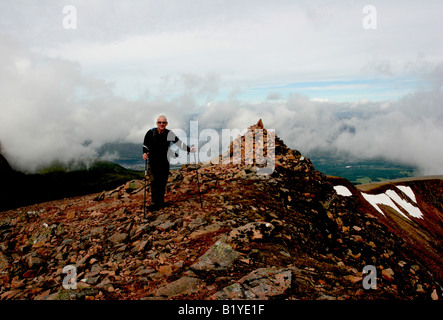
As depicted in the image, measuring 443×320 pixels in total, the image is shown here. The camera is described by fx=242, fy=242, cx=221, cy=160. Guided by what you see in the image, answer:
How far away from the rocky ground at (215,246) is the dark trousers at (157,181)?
0.85 metres

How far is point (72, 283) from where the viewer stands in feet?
26.7

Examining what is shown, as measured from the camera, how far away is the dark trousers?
43.0 ft

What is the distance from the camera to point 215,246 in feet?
29.2

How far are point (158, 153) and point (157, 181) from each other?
1.55 meters

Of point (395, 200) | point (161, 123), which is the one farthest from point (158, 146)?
point (395, 200)

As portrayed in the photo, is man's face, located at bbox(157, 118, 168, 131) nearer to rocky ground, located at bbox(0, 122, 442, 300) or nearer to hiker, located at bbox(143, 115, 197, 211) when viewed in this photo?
hiker, located at bbox(143, 115, 197, 211)

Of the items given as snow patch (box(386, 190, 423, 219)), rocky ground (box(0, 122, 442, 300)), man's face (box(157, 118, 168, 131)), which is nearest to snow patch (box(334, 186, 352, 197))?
snow patch (box(386, 190, 423, 219))

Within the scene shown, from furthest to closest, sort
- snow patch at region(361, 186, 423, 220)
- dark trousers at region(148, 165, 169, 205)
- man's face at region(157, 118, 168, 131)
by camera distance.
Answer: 1. snow patch at region(361, 186, 423, 220)
2. dark trousers at region(148, 165, 169, 205)
3. man's face at region(157, 118, 168, 131)

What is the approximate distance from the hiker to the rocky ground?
1110mm
